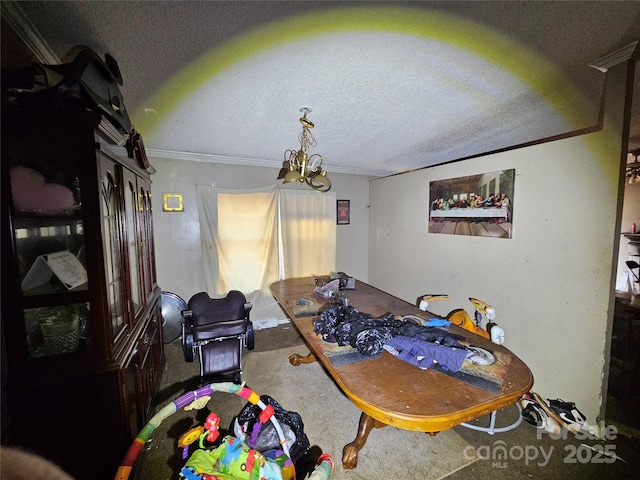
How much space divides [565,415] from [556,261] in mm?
1154

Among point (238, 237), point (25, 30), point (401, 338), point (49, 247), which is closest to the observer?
point (25, 30)

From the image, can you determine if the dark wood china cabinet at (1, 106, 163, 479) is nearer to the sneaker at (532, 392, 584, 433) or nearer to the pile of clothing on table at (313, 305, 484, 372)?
the pile of clothing on table at (313, 305, 484, 372)

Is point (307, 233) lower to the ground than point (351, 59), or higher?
lower

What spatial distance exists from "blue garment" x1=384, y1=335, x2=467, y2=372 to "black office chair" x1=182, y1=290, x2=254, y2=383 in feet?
4.73

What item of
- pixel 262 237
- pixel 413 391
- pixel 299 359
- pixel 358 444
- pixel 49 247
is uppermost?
pixel 49 247

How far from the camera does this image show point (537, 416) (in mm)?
1826

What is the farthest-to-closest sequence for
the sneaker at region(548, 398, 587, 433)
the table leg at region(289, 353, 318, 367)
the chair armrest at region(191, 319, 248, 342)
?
the table leg at region(289, 353, 318, 367) < the chair armrest at region(191, 319, 248, 342) < the sneaker at region(548, 398, 587, 433)

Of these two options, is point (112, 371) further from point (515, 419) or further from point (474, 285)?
point (474, 285)

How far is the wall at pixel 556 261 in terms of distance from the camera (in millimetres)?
1694

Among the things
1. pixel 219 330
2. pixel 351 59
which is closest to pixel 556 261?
pixel 351 59

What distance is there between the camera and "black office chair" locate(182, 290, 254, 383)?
7.11 feet

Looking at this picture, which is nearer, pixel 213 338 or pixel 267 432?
pixel 267 432

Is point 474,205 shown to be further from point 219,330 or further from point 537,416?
point 219,330

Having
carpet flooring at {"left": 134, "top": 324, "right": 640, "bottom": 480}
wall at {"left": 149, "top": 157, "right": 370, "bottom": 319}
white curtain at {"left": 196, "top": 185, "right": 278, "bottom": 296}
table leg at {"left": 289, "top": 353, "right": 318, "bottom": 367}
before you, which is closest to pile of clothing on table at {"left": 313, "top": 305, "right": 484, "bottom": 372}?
carpet flooring at {"left": 134, "top": 324, "right": 640, "bottom": 480}
